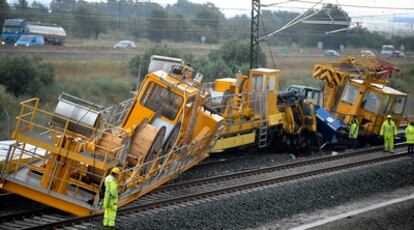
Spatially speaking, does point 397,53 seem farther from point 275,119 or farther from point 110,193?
point 110,193

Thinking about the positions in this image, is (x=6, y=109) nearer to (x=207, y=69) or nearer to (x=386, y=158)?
(x=207, y=69)

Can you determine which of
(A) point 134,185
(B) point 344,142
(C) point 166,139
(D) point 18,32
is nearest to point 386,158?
(B) point 344,142

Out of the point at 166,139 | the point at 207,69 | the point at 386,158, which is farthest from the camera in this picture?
the point at 207,69

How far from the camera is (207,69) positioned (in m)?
36.3

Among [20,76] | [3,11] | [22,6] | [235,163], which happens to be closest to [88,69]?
[20,76]

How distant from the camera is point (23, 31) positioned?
51031mm

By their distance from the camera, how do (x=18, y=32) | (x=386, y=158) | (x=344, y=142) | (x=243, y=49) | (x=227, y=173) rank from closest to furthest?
(x=227, y=173), (x=386, y=158), (x=344, y=142), (x=243, y=49), (x=18, y=32)

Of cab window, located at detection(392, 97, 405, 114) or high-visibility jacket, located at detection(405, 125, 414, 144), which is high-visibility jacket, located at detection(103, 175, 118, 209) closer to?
high-visibility jacket, located at detection(405, 125, 414, 144)

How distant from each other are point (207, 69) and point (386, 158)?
17132mm

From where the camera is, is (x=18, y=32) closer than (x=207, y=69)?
No

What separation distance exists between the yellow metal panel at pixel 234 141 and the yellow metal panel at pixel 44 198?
23.7ft

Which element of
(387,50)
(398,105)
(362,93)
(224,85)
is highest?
(224,85)

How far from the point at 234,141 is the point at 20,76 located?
50.2 ft

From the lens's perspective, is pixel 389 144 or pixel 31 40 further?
pixel 31 40
